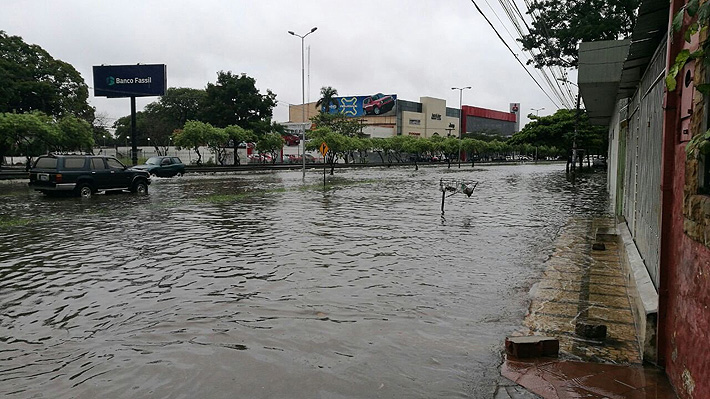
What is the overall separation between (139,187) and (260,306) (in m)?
17.8

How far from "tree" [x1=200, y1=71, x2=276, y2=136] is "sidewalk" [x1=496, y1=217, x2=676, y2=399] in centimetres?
5935

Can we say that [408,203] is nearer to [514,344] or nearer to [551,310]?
[551,310]

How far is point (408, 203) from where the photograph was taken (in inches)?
750

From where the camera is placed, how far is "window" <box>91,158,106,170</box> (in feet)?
65.8

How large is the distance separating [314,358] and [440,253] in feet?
17.1

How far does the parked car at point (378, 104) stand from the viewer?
365ft

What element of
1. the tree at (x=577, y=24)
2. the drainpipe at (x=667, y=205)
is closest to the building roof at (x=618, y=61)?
the drainpipe at (x=667, y=205)

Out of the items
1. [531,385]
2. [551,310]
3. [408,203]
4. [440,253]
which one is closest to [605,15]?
[408,203]

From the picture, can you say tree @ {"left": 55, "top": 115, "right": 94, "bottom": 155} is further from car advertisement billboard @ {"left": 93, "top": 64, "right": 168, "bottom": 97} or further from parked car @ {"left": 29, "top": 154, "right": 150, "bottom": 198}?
parked car @ {"left": 29, "top": 154, "right": 150, "bottom": 198}

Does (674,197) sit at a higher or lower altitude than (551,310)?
higher

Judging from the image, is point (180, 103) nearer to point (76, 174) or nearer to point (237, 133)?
point (237, 133)

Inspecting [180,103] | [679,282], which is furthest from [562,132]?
[180,103]

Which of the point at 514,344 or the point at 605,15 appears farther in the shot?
the point at 605,15

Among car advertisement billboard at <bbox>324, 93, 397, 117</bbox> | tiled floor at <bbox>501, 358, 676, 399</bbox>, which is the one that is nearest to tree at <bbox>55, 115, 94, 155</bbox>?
tiled floor at <bbox>501, 358, 676, 399</bbox>
